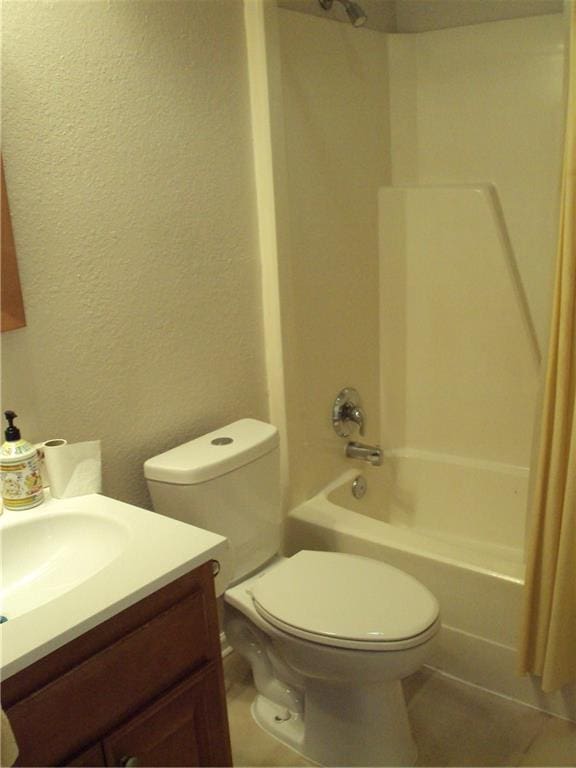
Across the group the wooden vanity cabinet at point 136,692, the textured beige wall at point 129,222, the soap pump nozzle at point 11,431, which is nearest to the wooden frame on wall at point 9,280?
the textured beige wall at point 129,222

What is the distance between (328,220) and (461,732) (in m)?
1.53

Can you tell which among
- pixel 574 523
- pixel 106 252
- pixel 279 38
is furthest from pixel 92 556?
pixel 279 38

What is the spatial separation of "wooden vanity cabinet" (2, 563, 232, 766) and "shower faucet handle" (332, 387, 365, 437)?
115 centimetres

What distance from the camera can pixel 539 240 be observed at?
7.56ft

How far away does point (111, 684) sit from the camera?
40.8 inches

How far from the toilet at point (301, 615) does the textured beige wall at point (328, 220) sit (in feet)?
1.26

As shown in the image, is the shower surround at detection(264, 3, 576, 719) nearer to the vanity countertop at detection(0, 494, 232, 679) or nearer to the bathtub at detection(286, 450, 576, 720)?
the bathtub at detection(286, 450, 576, 720)

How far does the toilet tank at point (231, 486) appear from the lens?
158cm

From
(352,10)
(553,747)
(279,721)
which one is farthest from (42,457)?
(352,10)

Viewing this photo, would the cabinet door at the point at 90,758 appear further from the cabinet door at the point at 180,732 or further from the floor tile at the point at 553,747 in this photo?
the floor tile at the point at 553,747

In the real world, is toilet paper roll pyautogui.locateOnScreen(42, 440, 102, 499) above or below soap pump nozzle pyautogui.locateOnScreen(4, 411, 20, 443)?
below

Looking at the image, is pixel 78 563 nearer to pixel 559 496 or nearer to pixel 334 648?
pixel 334 648

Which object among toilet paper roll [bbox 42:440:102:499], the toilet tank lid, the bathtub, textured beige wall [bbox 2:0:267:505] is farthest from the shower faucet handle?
toilet paper roll [bbox 42:440:102:499]

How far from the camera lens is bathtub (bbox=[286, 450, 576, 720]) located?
1811mm
